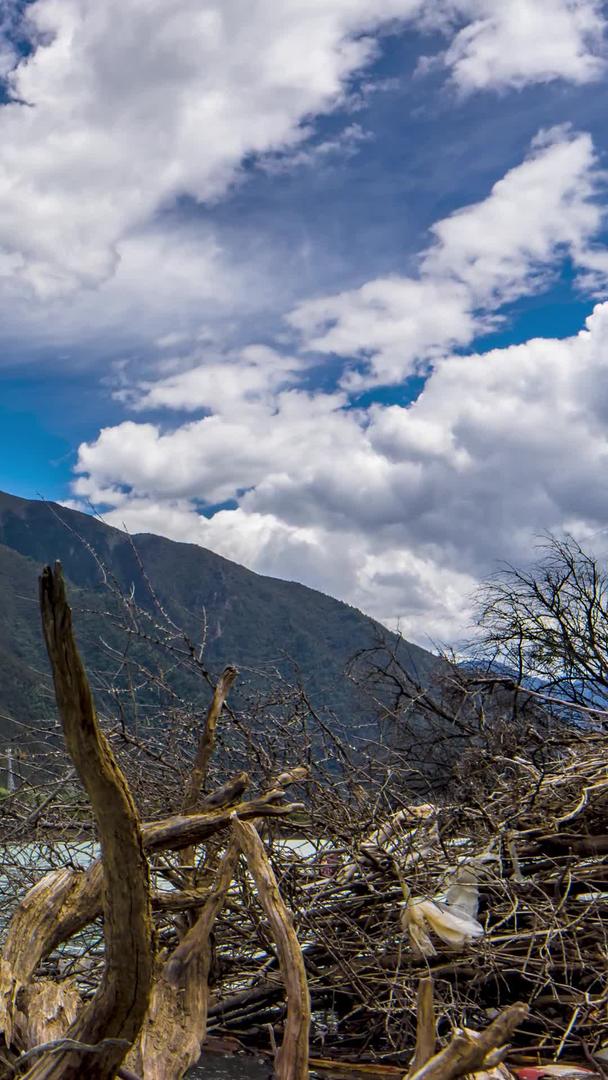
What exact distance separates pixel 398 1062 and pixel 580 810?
4.35ft

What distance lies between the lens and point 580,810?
4203 millimetres

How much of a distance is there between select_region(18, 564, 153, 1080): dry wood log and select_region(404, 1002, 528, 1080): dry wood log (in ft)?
1.79

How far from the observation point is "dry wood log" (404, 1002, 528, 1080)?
5.66 feet

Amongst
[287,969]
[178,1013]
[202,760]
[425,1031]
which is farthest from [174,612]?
[425,1031]

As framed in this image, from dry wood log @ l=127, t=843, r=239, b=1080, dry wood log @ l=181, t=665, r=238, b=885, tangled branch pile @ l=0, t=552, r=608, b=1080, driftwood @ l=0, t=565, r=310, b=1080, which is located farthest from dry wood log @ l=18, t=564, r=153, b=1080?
dry wood log @ l=181, t=665, r=238, b=885

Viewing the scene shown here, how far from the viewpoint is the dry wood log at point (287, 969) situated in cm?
231

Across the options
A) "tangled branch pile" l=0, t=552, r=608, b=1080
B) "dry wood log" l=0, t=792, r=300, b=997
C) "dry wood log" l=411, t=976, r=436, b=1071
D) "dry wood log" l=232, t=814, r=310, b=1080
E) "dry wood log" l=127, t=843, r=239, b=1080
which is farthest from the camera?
"tangled branch pile" l=0, t=552, r=608, b=1080

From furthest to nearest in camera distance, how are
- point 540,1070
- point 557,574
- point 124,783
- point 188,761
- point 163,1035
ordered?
point 557,574 → point 188,761 → point 540,1070 → point 163,1035 → point 124,783

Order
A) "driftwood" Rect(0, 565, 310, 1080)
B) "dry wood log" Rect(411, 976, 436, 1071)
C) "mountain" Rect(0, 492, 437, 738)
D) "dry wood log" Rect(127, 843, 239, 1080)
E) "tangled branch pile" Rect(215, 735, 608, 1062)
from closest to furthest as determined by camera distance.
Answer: "driftwood" Rect(0, 565, 310, 1080), "dry wood log" Rect(411, 976, 436, 1071), "dry wood log" Rect(127, 843, 239, 1080), "tangled branch pile" Rect(215, 735, 608, 1062), "mountain" Rect(0, 492, 437, 738)

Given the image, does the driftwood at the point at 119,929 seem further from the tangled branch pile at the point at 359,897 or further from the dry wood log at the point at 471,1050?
the dry wood log at the point at 471,1050

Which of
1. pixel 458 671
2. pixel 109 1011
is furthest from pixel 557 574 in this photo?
Answer: pixel 109 1011

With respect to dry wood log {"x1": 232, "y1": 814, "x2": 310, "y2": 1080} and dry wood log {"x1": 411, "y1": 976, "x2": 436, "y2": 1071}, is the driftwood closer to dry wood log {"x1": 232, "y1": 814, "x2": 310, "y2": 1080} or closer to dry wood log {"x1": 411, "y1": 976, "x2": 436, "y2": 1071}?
dry wood log {"x1": 232, "y1": 814, "x2": 310, "y2": 1080}

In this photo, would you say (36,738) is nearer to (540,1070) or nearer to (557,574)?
(540,1070)

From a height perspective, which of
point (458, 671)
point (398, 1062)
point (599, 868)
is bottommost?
point (398, 1062)
